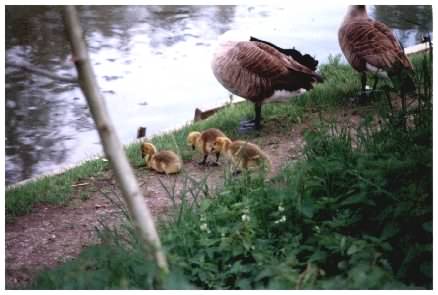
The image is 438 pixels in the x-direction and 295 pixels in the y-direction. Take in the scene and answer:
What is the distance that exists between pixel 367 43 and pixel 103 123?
3756 millimetres

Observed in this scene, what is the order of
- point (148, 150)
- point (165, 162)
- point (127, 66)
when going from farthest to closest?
point (127, 66) → point (148, 150) → point (165, 162)

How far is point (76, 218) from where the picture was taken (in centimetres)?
433

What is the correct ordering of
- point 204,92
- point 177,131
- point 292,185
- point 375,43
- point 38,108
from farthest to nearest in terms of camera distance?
point 204,92 → point 38,108 → point 177,131 → point 375,43 → point 292,185

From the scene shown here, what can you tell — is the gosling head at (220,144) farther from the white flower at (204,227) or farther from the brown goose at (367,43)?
the white flower at (204,227)

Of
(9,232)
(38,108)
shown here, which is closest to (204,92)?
(38,108)

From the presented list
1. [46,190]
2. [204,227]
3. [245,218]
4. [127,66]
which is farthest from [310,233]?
[127,66]

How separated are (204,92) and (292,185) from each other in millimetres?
4336

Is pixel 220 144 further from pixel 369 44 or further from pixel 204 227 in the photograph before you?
pixel 204 227

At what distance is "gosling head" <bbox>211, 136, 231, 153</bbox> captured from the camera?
489 cm

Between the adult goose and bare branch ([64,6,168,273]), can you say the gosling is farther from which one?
bare branch ([64,6,168,273])

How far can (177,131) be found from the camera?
6148mm

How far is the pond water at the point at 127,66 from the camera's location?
611cm

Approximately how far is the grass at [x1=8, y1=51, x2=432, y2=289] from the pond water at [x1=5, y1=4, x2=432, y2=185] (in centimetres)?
263
